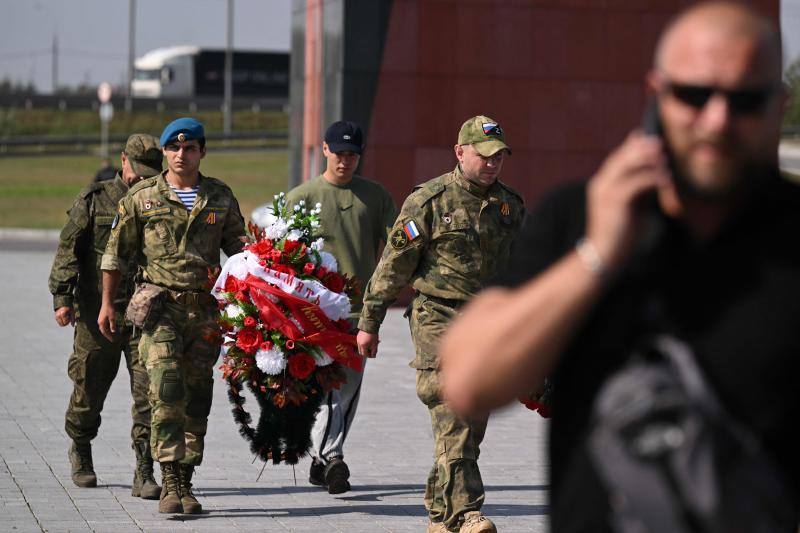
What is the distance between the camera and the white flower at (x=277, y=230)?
8375 mm

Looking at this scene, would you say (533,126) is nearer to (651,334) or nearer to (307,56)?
(307,56)

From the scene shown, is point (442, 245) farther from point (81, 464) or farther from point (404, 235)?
point (81, 464)

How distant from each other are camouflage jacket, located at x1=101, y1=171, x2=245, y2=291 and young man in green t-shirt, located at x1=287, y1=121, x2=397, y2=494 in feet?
3.23

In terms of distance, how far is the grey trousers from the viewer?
9.02m

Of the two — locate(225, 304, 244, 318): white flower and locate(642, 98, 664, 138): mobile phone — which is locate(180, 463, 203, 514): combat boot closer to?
locate(225, 304, 244, 318): white flower

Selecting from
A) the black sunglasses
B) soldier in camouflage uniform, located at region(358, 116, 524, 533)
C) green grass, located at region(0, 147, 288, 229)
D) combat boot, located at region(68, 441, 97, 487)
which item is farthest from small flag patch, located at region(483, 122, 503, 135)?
green grass, located at region(0, 147, 288, 229)

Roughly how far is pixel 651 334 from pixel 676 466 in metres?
0.24

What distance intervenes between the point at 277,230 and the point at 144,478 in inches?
62.3

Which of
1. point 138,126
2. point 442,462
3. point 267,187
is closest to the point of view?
point 442,462

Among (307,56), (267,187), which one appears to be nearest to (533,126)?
(307,56)

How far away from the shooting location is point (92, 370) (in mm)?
8984

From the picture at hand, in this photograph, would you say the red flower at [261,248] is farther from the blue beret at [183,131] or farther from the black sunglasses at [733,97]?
the black sunglasses at [733,97]

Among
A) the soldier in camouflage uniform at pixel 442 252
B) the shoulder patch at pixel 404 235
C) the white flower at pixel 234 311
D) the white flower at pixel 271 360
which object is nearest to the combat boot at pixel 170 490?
the white flower at pixel 271 360

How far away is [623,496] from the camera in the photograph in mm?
2420
